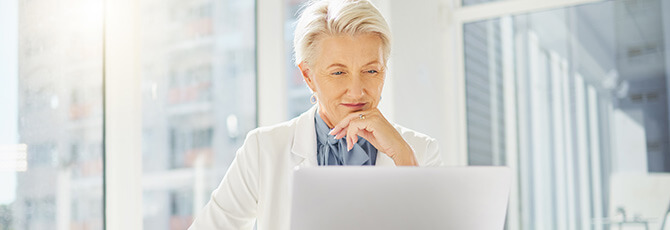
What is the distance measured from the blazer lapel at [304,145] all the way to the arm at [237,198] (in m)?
0.10

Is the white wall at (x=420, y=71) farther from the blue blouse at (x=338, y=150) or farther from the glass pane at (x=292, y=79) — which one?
the blue blouse at (x=338, y=150)

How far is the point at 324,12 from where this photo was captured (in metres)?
1.64

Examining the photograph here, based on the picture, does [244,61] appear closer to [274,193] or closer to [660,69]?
[274,193]

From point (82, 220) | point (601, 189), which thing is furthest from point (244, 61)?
point (601, 189)

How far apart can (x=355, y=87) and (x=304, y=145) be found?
0.21 metres

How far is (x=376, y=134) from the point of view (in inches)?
61.2

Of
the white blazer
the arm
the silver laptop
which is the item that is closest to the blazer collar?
the white blazer

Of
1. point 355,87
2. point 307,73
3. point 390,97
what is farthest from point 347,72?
point 390,97

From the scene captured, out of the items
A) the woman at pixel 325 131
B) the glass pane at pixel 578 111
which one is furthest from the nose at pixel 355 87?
the glass pane at pixel 578 111

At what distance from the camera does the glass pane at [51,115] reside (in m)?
1.90

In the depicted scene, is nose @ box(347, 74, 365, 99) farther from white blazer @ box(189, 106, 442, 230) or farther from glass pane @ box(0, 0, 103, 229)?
glass pane @ box(0, 0, 103, 229)

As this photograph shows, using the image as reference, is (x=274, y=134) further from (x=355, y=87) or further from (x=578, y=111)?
(x=578, y=111)

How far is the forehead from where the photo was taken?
159 cm

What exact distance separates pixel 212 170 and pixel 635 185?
77.9 inches
